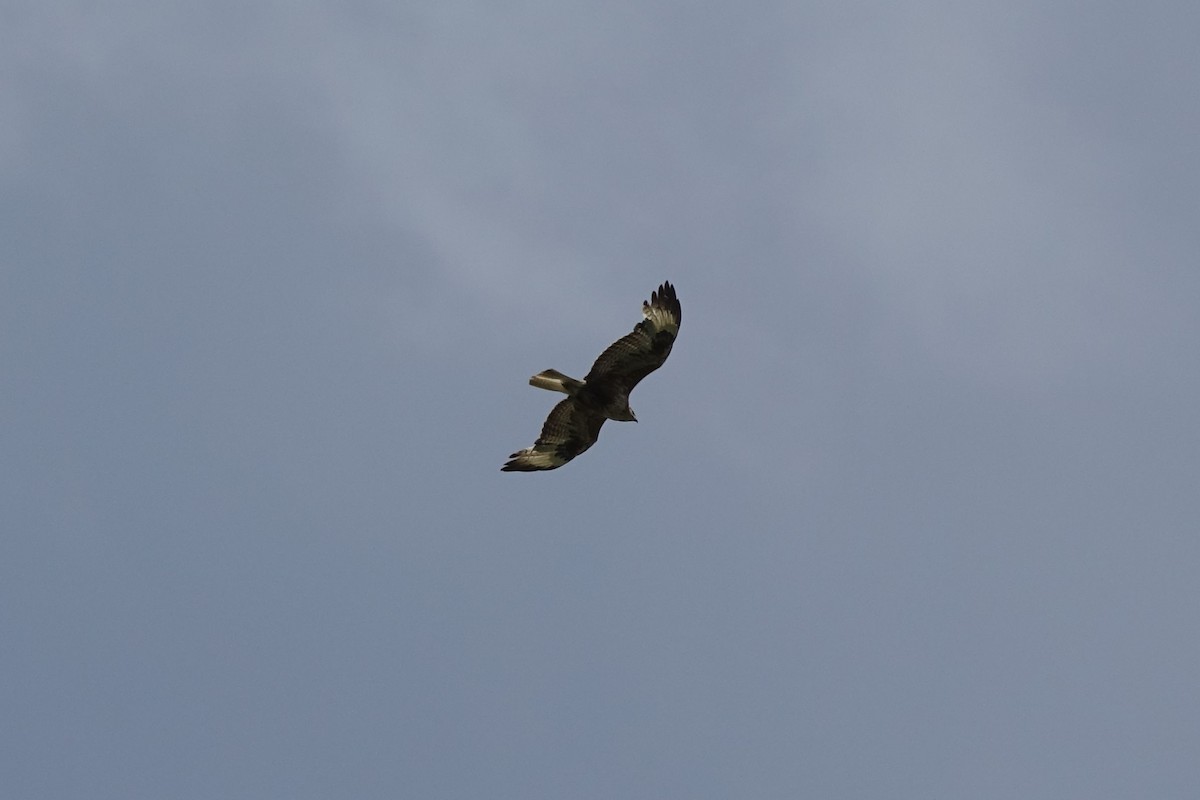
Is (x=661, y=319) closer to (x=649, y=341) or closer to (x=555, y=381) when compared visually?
(x=649, y=341)

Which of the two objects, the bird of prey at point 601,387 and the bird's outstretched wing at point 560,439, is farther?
the bird's outstretched wing at point 560,439

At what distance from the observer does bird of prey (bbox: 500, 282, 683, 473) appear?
31.4m

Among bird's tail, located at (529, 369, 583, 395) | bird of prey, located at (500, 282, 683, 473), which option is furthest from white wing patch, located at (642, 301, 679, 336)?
bird's tail, located at (529, 369, 583, 395)

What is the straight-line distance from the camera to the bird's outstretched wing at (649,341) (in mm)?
31422

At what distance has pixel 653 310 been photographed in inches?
1239

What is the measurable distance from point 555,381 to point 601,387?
0.79 metres

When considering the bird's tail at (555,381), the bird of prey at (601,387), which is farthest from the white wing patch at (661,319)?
the bird's tail at (555,381)

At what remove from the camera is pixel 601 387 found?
3198 cm

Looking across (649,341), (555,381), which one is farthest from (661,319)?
(555,381)

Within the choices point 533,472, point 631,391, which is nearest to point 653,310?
point 631,391

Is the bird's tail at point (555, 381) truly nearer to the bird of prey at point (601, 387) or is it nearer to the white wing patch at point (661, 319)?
the bird of prey at point (601, 387)

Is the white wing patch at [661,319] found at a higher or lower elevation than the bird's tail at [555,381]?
higher

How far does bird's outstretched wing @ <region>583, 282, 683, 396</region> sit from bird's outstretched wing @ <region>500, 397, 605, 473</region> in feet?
3.68

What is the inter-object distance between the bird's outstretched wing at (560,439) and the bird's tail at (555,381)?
20.5 inches
